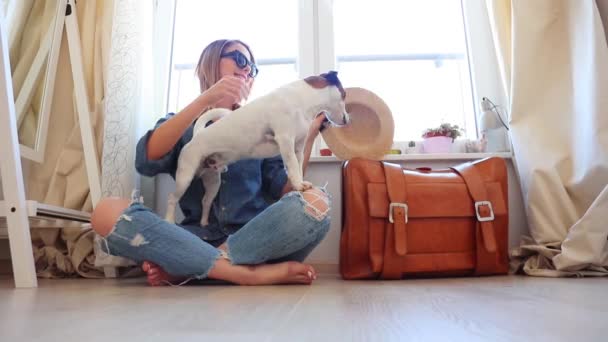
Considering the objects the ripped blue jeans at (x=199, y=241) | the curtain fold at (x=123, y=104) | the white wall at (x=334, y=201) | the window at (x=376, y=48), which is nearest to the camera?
the ripped blue jeans at (x=199, y=241)

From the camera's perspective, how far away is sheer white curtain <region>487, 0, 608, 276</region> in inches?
45.1

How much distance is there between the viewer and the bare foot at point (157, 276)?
100 centimetres

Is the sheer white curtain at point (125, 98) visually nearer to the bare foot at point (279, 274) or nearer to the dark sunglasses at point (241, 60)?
the dark sunglasses at point (241, 60)

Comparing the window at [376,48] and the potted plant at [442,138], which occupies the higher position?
the window at [376,48]

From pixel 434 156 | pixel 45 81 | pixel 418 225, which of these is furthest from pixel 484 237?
pixel 45 81

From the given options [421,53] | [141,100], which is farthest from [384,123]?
[141,100]

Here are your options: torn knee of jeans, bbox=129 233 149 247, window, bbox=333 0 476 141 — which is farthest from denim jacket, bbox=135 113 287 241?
window, bbox=333 0 476 141

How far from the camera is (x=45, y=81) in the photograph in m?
1.37

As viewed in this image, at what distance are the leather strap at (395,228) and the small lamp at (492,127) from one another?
0.53 meters

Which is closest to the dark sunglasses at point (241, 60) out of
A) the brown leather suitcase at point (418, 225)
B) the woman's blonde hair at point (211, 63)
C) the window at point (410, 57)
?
the woman's blonde hair at point (211, 63)

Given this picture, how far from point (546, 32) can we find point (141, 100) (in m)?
1.25

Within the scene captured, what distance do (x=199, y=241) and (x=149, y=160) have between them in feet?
1.02

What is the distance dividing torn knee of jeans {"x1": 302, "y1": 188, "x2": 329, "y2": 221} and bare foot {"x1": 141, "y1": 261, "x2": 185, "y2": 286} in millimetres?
335

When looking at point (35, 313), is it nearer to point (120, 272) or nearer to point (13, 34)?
point (120, 272)
